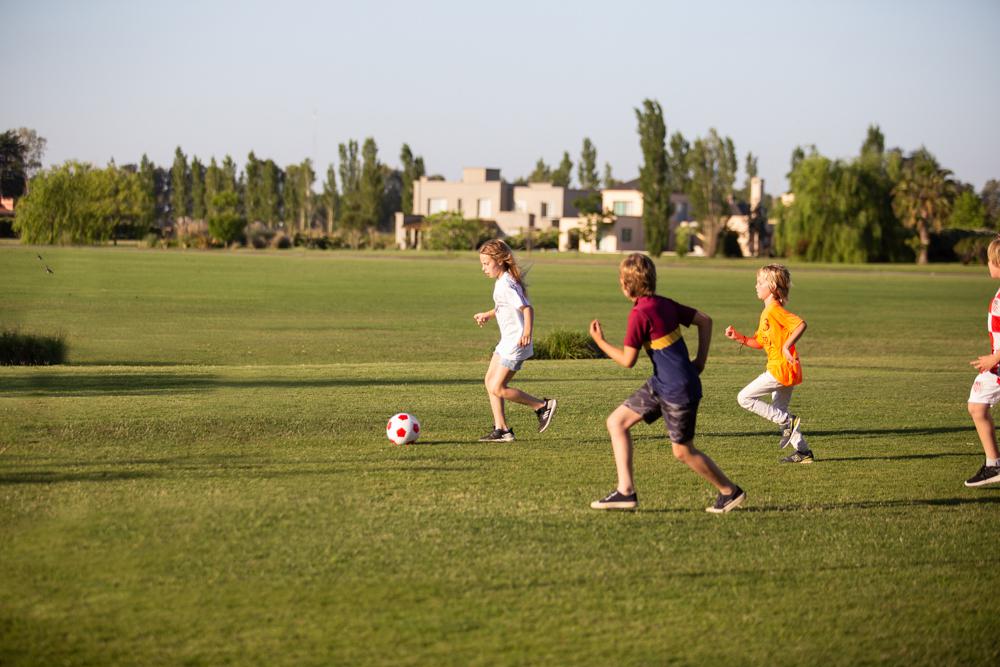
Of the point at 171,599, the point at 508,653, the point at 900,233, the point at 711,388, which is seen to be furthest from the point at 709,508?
the point at 900,233

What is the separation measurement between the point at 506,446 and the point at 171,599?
16.0 ft

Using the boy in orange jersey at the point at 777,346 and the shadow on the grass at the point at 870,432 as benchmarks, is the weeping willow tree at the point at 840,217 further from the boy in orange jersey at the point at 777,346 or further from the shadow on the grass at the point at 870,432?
the boy in orange jersey at the point at 777,346

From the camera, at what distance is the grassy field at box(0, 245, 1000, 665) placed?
497 centimetres

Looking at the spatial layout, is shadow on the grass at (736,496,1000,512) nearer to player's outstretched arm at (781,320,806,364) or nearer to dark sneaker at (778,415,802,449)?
dark sneaker at (778,415,802,449)

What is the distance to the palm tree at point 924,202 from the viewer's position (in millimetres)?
90062

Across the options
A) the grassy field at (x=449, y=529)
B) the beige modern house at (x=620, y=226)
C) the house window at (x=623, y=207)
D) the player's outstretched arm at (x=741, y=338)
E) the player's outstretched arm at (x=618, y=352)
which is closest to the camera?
the grassy field at (x=449, y=529)

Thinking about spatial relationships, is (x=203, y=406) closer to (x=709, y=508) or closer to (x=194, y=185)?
(x=194, y=185)

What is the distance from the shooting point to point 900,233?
292 feet

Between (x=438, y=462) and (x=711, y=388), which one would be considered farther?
(x=711, y=388)

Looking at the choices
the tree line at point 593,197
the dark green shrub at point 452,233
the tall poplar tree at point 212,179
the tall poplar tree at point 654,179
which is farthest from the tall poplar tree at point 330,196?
the tall poplar tree at point 212,179

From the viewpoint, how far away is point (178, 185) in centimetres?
1190

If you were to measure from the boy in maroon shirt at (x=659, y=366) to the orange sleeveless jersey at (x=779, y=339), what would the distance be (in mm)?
2699

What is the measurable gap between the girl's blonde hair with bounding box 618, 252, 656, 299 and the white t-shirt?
2756 millimetres

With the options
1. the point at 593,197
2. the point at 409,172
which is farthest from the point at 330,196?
the point at 593,197
